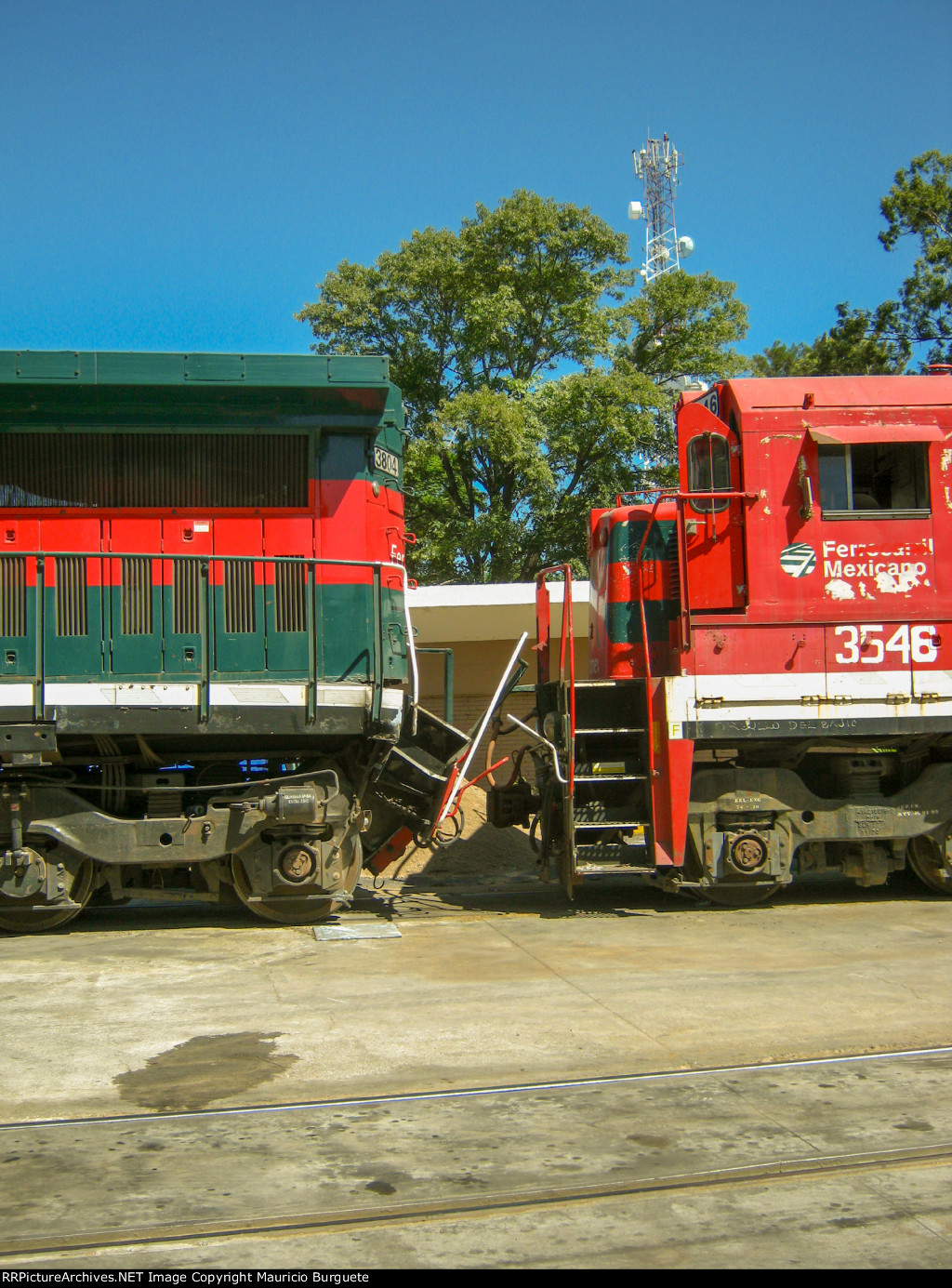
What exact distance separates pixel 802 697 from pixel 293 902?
4304mm

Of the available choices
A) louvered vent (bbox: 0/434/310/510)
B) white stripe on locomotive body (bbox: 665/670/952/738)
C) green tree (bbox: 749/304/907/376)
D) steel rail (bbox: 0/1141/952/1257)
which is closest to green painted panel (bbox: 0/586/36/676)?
louvered vent (bbox: 0/434/310/510)

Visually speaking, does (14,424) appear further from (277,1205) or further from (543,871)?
(277,1205)

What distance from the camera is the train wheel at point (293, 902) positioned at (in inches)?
311

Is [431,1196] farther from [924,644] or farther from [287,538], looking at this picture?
[924,644]

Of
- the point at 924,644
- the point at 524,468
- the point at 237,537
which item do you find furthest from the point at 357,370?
the point at 524,468

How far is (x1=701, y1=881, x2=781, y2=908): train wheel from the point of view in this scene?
854 cm

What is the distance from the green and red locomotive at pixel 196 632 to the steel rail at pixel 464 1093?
3.39 m

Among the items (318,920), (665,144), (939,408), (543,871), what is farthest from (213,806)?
(665,144)

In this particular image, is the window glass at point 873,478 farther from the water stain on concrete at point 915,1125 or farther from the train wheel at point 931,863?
the water stain on concrete at point 915,1125

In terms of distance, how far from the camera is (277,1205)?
3424mm

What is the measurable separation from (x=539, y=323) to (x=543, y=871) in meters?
16.5

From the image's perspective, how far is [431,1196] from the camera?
3.49 meters

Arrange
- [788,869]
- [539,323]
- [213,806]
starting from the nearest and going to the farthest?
[213,806] < [788,869] < [539,323]

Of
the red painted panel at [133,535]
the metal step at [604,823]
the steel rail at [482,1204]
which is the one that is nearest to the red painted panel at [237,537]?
the red painted panel at [133,535]
